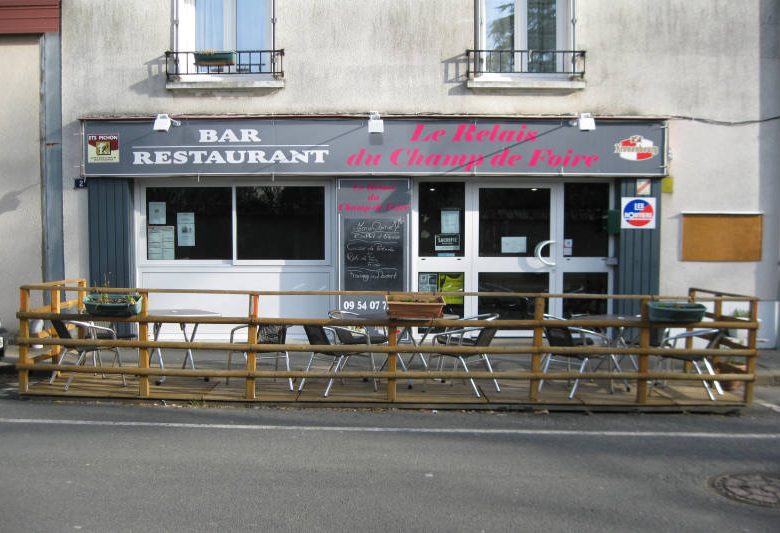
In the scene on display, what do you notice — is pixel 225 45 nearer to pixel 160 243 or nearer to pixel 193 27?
pixel 193 27

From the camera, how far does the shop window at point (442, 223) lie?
35.7 feet

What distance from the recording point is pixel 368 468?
17.6ft

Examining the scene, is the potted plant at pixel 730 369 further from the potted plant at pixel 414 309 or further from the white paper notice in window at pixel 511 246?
the white paper notice in window at pixel 511 246

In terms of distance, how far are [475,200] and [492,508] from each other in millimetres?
6802

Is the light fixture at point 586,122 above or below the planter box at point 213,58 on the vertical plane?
below

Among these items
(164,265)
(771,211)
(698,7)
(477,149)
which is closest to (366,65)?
(477,149)

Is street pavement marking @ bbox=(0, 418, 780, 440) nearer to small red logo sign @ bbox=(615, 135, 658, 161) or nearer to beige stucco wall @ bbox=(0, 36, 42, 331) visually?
beige stucco wall @ bbox=(0, 36, 42, 331)

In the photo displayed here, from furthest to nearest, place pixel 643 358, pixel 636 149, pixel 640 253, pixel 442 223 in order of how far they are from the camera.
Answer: pixel 442 223
pixel 640 253
pixel 636 149
pixel 643 358

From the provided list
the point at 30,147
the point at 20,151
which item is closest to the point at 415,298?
the point at 30,147

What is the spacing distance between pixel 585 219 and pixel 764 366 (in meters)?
3.19

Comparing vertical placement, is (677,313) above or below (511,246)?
below

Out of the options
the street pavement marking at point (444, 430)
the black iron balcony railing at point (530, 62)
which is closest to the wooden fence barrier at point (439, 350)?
the street pavement marking at point (444, 430)

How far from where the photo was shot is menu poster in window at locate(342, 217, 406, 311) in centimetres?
1059

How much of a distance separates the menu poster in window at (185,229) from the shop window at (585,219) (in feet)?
18.6
